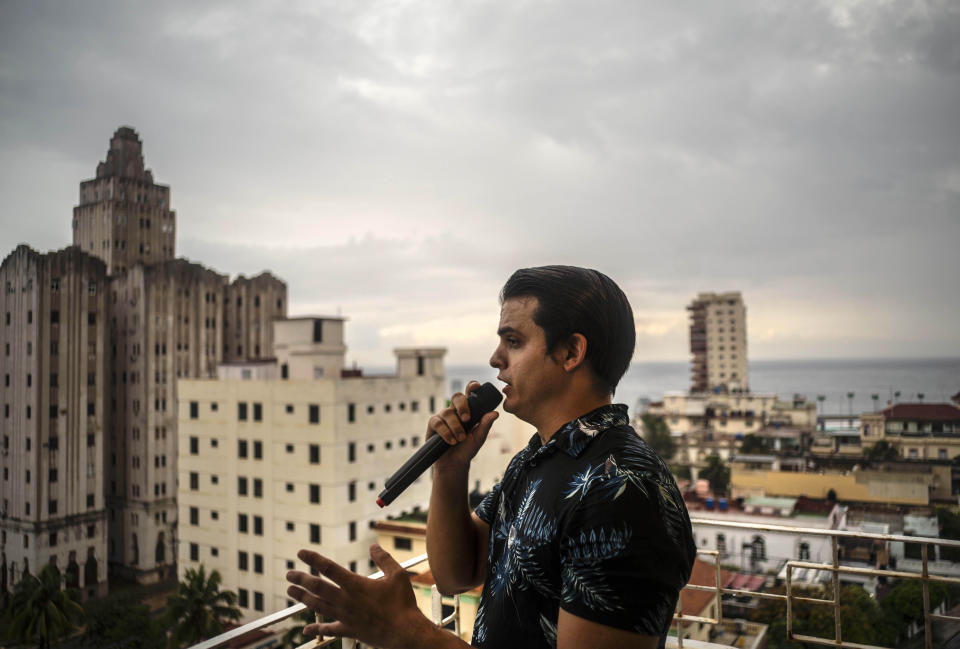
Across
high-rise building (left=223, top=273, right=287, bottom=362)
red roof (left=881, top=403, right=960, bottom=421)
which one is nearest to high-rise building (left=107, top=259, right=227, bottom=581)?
high-rise building (left=223, top=273, right=287, bottom=362)

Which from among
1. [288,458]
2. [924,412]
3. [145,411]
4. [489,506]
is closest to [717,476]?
[924,412]

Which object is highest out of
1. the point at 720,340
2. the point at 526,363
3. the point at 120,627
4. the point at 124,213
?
the point at 124,213

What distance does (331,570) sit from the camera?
2.43 ft

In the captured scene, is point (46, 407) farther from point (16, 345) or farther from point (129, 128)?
point (129, 128)

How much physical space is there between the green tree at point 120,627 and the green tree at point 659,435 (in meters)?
15.1

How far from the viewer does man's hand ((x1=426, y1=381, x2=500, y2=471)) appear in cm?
108

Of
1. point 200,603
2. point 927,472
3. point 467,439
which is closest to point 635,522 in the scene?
point 467,439

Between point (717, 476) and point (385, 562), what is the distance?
63.4 ft

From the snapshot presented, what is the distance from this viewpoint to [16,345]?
42.5 feet

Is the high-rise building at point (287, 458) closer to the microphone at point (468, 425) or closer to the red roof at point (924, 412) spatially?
the red roof at point (924, 412)

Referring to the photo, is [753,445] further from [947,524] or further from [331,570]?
[331,570]

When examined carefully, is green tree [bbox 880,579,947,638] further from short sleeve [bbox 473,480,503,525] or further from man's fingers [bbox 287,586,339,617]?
man's fingers [bbox 287,586,339,617]

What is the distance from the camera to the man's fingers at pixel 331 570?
2.36 feet

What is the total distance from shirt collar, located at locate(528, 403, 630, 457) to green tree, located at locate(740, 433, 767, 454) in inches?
897
